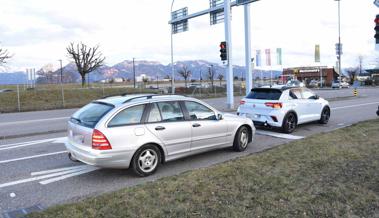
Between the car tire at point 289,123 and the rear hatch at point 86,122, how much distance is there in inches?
237

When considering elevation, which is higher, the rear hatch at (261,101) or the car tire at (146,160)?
the rear hatch at (261,101)

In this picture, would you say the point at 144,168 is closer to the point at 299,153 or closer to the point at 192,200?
the point at 192,200

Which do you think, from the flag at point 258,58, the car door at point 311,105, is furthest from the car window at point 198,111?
the flag at point 258,58

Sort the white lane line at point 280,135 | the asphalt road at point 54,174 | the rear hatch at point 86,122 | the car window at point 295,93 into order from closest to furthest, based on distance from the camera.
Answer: the asphalt road at point 54,174 → the rear hatch at point 86,122 → the white lane line at point 280,135 → the car window at point 295,93

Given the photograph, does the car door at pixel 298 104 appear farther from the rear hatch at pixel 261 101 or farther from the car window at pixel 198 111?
the car window at pixel 198 111

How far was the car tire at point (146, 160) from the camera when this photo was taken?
6023mm

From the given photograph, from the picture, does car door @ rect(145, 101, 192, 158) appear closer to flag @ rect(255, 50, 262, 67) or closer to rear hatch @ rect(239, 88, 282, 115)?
rear hatch @ rect(239, 88, 282, 115)

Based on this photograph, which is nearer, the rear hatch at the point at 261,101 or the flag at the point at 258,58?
the rear hatch at the point at 261,101

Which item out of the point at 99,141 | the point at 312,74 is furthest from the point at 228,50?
the point at 312,74

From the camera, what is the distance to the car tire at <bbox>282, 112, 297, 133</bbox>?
405 inches

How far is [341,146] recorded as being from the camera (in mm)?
7547

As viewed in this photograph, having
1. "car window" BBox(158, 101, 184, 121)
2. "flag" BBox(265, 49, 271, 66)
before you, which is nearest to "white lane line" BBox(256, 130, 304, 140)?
"car window" BBox(158, 101, 184, 121)

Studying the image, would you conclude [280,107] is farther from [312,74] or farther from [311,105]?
[312,74]

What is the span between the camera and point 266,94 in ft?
35.2
